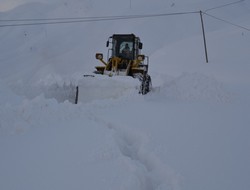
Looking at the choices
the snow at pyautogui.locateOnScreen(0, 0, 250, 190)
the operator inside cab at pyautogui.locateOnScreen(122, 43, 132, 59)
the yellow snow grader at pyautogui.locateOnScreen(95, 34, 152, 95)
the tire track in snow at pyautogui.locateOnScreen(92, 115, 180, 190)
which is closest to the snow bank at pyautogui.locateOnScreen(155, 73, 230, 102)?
the snow at pyautogui.locateOnScreen(0, 0, 250, 190)

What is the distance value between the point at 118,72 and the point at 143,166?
253 inches

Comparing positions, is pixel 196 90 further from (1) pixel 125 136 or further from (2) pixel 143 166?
(2) pixel 143 166

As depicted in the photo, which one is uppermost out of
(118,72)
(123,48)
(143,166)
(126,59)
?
→ (123,48)

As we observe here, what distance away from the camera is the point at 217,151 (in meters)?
3.84

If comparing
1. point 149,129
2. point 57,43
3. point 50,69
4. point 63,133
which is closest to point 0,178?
point 63,133

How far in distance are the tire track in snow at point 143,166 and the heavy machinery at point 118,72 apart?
3.50 m

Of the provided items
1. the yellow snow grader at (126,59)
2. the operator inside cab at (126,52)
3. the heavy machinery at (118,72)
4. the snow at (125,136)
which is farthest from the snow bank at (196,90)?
the operator inside cab at (126,52)

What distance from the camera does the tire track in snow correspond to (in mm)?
3000

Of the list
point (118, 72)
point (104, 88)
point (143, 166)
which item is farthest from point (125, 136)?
point (118, 72)

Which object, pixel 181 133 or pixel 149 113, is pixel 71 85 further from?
pixel 181 133

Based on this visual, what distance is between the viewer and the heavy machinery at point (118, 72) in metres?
8.14

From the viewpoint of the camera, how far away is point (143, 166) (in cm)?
345

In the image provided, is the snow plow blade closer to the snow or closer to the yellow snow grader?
the snow

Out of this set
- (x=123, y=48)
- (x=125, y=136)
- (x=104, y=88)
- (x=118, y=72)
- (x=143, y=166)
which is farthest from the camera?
(x=123, y=48)
